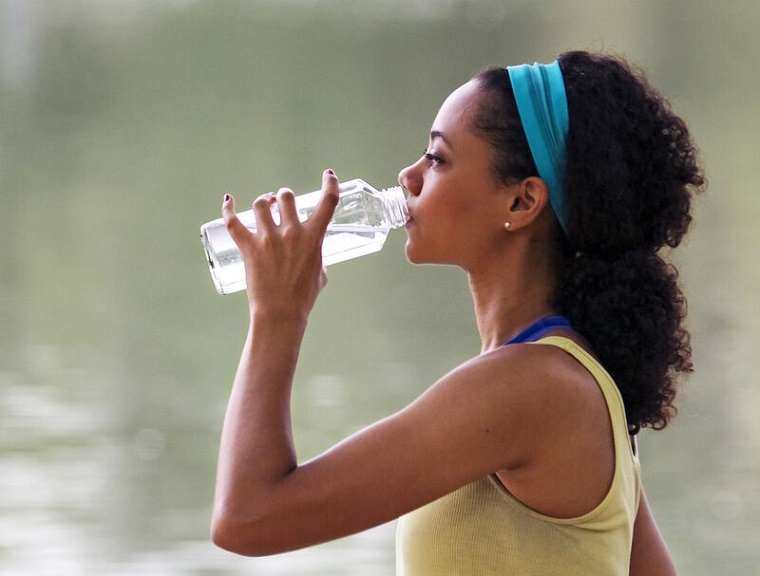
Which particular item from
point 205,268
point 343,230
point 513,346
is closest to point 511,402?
point 513,346

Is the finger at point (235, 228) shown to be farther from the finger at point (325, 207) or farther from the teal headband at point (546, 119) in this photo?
the teal headband at point (546, 119)

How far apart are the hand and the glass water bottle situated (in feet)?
0.65

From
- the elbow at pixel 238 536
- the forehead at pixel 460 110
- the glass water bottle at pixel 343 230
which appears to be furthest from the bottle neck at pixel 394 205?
the elbow at pixel 238 536

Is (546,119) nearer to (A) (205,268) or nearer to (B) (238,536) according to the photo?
(B) (238,536)

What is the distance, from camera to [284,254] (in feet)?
3.27

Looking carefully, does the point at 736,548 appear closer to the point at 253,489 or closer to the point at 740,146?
the point at 740,146

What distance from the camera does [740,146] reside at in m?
2.08

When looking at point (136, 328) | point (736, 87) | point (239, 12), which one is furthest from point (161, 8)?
point (736, 87)

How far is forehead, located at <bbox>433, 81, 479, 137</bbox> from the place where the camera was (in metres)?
1.06

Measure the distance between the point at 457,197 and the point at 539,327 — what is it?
5.8 inches

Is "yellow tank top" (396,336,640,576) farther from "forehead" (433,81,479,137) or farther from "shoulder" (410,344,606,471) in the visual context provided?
"forehead" (433,81,479,137)

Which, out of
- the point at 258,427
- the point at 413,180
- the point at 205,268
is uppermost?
the point at 205,268

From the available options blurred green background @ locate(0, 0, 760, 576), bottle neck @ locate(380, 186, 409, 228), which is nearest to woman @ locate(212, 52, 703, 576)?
bottle neck @ locate(380, 186, 409, 228)

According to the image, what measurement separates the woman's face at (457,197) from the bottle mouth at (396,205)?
0.06 metres
